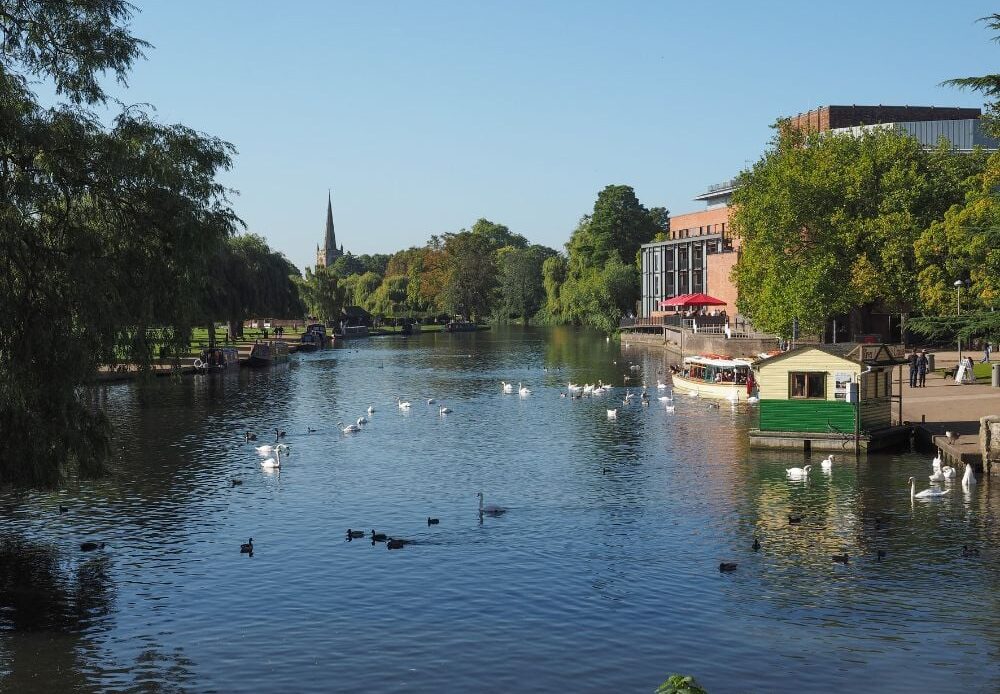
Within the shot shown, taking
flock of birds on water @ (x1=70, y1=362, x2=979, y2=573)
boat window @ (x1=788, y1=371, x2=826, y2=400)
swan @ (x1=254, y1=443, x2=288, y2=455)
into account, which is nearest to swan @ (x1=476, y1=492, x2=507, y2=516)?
flock of birds on water @ (x1=70, y1=362, x2=979, y2=573)

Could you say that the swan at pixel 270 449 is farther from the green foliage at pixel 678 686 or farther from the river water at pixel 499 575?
the green foliage at pixel 678 686

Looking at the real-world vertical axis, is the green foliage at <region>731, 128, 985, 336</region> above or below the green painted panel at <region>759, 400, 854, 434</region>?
above

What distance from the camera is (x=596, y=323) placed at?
186 meters

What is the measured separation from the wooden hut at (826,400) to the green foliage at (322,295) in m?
143

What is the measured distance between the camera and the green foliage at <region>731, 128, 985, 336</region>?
84500 mm

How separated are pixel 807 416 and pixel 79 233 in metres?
33.0

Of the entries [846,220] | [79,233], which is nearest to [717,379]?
[846,220]

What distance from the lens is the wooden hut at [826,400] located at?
48344mm

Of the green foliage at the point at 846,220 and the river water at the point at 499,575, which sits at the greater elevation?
the green foliage at the point at 846,220

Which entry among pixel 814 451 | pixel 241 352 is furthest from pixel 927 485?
pixel 241 352

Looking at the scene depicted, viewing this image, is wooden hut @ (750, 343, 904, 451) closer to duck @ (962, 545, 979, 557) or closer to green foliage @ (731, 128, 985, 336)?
duck @ (962, 545, 979, 557)

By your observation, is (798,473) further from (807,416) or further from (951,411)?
(951,411)

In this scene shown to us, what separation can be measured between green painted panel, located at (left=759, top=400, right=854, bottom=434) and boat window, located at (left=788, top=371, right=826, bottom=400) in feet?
1.12

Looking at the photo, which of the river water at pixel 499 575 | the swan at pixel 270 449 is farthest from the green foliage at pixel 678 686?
the swan at pixel 270 449
